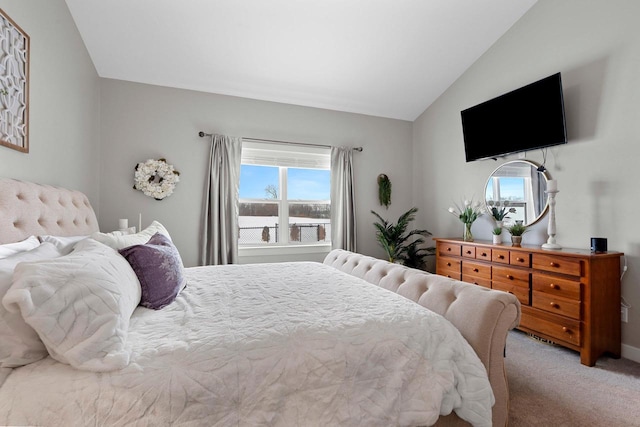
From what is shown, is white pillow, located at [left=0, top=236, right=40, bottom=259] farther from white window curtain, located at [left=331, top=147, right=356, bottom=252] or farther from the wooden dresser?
the wooden dresser

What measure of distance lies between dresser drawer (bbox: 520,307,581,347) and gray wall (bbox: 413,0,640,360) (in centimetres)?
51

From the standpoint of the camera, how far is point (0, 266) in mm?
883

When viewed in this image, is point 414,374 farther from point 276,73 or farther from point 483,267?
point 276,73

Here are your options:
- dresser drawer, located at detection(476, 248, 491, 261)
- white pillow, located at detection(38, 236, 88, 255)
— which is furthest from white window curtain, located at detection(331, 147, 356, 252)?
white pillow, located at detection(38, 236, 88, 255)

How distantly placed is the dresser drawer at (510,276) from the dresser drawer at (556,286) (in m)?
0.08

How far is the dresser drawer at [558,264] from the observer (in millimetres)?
2162

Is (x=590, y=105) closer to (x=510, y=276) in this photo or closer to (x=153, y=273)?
(x=510, y=276)

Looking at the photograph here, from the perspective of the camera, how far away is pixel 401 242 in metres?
4.09

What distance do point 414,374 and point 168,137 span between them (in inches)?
136

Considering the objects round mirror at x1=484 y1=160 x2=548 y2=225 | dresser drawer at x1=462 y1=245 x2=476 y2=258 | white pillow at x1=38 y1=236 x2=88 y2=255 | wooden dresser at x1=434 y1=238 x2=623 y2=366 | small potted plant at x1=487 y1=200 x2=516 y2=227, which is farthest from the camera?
small potted plant at x1=487 y1=200 x2=516 y2=227

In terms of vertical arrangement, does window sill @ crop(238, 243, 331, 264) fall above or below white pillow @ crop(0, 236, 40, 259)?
below

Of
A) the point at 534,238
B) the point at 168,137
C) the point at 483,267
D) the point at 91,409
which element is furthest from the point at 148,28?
the point at 534,238

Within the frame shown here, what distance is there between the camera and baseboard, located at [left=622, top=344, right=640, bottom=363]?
2202mm

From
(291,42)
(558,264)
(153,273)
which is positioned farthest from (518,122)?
(153,273)
